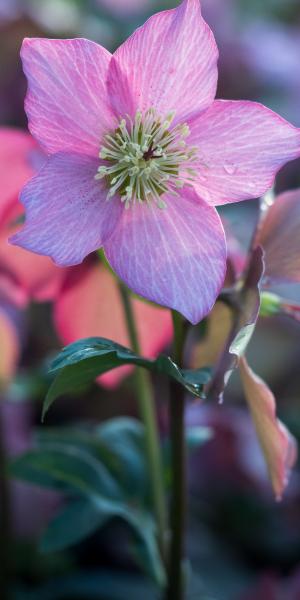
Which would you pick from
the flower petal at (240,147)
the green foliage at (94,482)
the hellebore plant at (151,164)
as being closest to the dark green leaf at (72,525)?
the green foliage at (94,482)

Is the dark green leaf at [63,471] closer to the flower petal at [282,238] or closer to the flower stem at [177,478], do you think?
the flower stem at [177,478]

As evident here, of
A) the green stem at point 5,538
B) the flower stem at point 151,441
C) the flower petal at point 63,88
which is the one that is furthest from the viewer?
the green stem at point 5,538

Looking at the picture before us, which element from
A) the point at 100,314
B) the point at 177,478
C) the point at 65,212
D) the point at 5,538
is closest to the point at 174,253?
the point at 65,212

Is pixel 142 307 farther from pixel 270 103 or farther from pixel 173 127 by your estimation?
pixel 270 103

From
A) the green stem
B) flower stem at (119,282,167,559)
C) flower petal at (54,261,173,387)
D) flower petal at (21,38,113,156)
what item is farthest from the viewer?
the green stem

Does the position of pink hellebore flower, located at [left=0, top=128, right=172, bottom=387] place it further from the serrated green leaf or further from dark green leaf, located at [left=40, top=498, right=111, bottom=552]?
the serrated green leaf

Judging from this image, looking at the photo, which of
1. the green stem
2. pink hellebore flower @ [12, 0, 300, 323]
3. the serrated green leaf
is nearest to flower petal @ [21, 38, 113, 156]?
pink hellebore flower @ [12, 0, 300, 323]

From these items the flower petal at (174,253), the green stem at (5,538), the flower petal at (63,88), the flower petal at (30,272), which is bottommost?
the green stem at (5,538)
